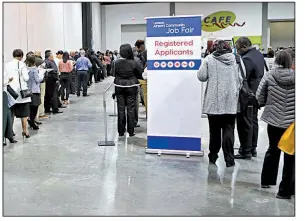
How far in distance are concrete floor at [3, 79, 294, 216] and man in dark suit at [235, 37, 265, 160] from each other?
20cm

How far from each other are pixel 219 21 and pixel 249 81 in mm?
17971

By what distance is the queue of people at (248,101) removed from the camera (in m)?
3.27

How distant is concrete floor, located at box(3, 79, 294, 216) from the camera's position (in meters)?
3.14

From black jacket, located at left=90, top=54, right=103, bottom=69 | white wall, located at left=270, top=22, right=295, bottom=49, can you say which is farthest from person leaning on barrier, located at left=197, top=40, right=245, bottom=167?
white wall, located at left=270, top=22, right=295, bottom=49

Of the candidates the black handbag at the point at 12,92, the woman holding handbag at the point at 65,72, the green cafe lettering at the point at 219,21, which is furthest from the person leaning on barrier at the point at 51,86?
the green cafe lettering at the point at 219,21

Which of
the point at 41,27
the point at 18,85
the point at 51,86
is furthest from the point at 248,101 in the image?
the point at 41,27

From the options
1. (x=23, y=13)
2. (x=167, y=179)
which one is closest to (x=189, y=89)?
(x=167, y=179)

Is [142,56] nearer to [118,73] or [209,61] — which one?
[118,73]

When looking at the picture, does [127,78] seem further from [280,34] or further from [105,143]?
[280,34]

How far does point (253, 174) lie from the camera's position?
13.3ft

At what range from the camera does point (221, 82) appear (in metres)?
4.06

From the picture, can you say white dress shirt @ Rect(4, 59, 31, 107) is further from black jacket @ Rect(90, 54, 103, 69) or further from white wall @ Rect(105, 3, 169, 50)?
white wall @ Rect(105, 3, 169, 50)

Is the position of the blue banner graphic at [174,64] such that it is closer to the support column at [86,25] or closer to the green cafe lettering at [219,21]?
the support column at [86,25]

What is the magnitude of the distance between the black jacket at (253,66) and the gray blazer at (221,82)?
40 cm
